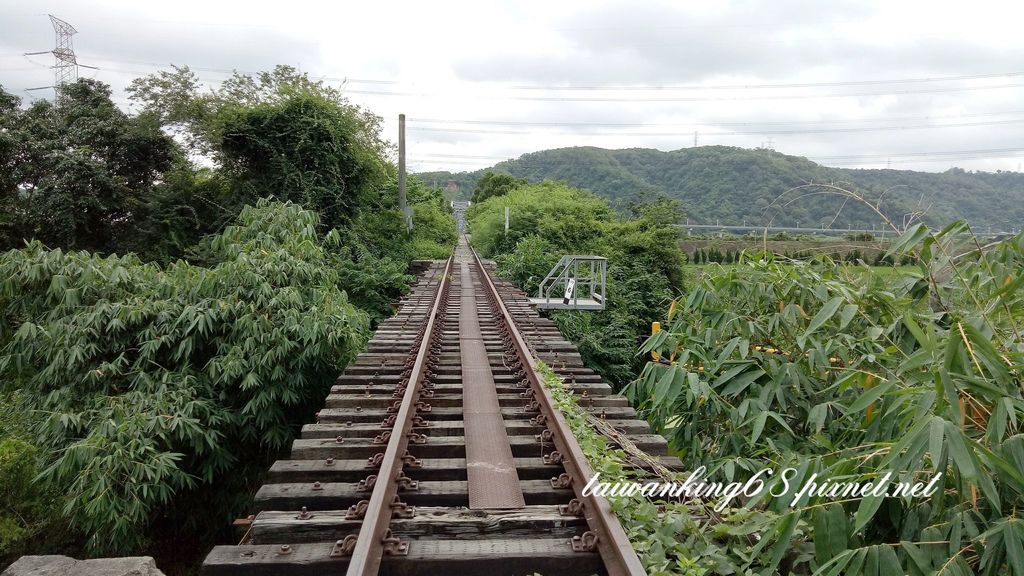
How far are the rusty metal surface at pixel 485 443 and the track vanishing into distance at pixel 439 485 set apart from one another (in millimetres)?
11

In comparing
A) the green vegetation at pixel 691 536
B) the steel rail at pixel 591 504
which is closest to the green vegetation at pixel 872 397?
the green vegetation at pixel 691 536

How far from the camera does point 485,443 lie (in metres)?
3.78

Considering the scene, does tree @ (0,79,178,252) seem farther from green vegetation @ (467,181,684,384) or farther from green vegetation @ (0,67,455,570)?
green vegetation @ (0,67,455,570)

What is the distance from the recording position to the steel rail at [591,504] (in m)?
2.27

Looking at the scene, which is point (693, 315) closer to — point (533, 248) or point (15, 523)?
point (15, 523)

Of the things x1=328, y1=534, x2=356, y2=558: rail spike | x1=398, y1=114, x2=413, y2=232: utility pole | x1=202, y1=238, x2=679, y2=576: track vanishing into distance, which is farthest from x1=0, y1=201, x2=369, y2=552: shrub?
x1=398, y1=114, x2=413, y2=232: utility pole

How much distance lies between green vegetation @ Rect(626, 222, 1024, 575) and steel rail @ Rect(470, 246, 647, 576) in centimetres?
39

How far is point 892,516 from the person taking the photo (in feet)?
7.61

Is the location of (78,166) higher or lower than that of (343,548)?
higher

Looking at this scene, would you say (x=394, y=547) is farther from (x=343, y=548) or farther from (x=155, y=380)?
(x=155, y=380)

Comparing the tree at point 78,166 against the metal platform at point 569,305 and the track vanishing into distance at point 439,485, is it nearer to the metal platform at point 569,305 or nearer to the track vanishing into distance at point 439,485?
the metal platform at point 569,305

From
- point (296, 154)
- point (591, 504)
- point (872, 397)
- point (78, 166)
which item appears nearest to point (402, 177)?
point (296, 154)

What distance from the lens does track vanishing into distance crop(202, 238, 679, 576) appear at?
243cm

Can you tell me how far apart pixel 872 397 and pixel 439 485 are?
2049 mm
